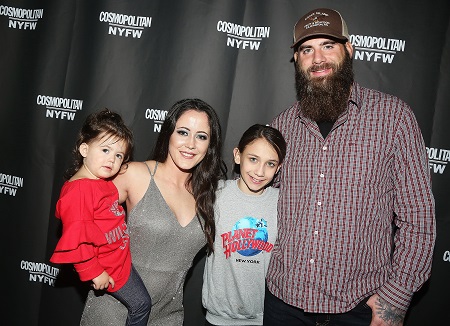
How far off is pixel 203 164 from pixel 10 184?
6.67ft

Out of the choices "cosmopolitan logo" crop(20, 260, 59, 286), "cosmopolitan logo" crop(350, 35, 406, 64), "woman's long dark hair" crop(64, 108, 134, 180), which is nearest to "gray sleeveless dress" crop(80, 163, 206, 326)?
"woman's long dark hair" crop(64, 108, 134, 180)

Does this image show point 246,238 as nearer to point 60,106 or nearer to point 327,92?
point 327,92

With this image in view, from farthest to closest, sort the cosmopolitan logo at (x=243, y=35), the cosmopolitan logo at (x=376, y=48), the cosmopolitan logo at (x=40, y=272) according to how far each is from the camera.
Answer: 1. the cosmopolitan logo at (x=40, y=272)
2. the cosmopolitan logo at (x=243, y=35)
3. the cosmopolitan logo at (x=376, y=48)

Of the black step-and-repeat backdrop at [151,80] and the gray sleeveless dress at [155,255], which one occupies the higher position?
the black step-and-repeat backdrop at [151,80]

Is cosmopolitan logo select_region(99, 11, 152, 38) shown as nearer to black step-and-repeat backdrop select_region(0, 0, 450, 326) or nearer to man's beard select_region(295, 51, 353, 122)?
black step-and-repeat backdrop select_region(0, 0, 450, 326)

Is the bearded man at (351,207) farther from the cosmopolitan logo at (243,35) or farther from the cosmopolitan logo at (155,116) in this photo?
the cosmopolitan logo at (155,116)

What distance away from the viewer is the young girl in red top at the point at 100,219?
5.37 ft

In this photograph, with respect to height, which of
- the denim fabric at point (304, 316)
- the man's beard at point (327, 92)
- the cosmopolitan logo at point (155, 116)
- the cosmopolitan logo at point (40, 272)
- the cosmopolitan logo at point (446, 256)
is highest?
the man's beard at point (327, 92)

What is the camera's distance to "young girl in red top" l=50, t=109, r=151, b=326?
5.37 feet

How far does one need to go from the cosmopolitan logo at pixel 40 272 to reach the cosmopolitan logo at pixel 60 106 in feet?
4.47

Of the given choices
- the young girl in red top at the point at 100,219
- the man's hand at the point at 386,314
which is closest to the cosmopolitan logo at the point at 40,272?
the young girl in red top at the point at 100,219

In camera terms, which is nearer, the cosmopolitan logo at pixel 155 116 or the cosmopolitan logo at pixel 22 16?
the cosmopolitan logo at pixel 155 116

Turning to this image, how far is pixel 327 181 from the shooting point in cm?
186

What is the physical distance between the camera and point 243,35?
269 cm
